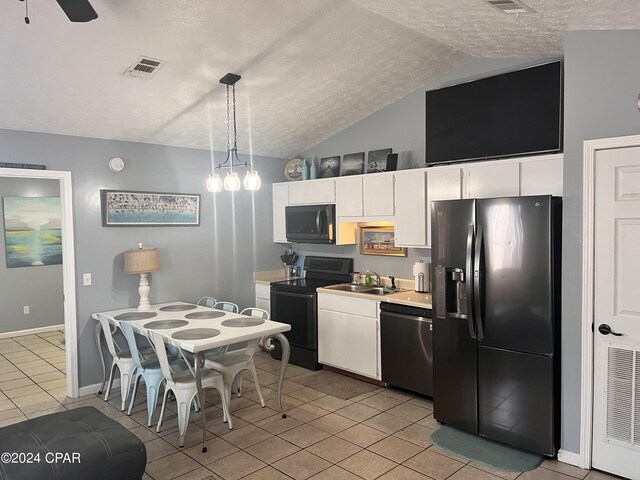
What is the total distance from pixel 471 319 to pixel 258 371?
2598 millimetres

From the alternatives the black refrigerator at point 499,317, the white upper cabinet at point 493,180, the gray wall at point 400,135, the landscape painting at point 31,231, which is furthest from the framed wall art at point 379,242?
the landscape painting at point 31,231

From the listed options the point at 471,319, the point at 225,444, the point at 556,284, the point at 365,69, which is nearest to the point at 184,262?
the point at 225,444

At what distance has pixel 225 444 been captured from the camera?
337 cm

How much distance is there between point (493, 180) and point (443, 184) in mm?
462

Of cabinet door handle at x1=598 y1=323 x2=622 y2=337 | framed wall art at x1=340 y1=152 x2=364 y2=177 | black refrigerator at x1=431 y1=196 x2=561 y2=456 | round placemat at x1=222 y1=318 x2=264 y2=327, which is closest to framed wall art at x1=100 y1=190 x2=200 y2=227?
round placemat at x1=222 y1=318 x2=264 y2=327

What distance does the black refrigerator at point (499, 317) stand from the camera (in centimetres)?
303

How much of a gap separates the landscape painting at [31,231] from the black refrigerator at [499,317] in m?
5.90

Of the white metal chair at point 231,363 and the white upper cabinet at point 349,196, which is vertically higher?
the white upper cabinet at point 349,196

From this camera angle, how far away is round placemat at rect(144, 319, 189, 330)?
12.3ft

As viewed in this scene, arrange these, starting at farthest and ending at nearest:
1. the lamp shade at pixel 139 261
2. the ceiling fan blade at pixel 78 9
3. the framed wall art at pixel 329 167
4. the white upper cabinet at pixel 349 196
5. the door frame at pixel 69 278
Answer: the framed wall art at pixel 329 167 → the white upper cabinet at pixel 349 196 → the lamp shade at pixel 139 261 → the door frame at pixel 69 278 → the ceiling fan blade at pixel 78 9

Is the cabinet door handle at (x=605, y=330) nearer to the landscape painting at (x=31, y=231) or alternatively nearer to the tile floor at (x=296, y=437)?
the tile floor at (x=296, y=437)

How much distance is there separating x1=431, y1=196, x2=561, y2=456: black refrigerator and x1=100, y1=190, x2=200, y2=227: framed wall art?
2762mm

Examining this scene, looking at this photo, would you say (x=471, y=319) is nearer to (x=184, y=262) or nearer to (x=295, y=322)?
(x=295, y=322)

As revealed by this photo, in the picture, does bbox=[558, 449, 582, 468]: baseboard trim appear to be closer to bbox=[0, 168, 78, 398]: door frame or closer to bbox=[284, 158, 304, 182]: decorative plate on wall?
bbox=[284, 158, 304, 182]: decorative plate on wall
